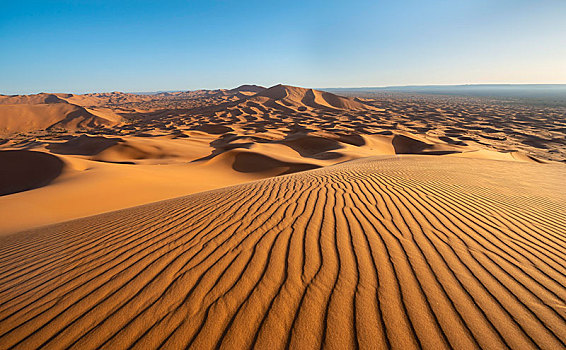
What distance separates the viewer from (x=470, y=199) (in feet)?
14.5

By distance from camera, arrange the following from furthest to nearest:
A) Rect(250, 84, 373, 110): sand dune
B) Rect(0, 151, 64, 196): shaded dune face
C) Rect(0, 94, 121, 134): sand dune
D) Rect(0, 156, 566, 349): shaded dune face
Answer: Rect(250, 84, 373, 110): sand dune
Rect(0, 94, 121, 134): sand dune
Rect(0, 151, 64, 196): shaded dune face
Rect(0, 156, 566, 349): shaded dune face

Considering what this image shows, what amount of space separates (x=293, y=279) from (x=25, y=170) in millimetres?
12396

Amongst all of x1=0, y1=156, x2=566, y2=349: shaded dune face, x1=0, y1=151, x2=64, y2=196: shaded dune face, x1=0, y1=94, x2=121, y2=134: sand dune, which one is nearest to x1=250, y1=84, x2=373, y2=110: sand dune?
x1=0, y1=94, x2=121, y2=134: sand dune

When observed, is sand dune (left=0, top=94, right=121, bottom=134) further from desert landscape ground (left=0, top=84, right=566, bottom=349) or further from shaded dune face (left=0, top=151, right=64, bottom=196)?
desert landscape ground (left=0, top=84, right=566, bottom=349)

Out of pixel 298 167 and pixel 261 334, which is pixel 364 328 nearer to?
pixel 261 334

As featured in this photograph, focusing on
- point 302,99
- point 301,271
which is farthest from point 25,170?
point 302,99

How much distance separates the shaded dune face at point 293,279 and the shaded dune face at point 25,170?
685cm

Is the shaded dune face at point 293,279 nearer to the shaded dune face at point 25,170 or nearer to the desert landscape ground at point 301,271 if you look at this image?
the desert landscape ground at point 301,271

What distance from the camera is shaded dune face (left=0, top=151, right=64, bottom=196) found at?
871 centimetres

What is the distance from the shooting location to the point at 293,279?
205cm

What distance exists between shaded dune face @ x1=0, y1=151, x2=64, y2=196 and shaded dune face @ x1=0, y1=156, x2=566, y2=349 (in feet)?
22.5

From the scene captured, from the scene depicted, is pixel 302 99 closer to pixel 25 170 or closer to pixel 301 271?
pixel 25 170

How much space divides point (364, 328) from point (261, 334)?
648mm

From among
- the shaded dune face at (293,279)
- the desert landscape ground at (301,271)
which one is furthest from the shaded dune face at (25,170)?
the shaded dune face at (293,279)
